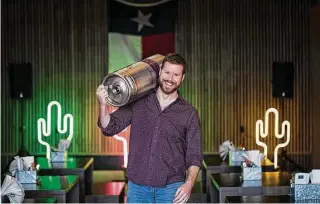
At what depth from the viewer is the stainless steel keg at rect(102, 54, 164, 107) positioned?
317 cm

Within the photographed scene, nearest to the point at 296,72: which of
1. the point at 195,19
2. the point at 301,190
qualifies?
the point at 195,19

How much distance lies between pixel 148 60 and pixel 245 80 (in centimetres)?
791

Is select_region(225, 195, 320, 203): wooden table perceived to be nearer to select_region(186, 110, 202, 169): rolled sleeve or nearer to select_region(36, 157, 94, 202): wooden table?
select_region(186, 110, 202, 169): rolled sleeve

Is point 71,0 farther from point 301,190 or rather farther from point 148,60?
point 148,60

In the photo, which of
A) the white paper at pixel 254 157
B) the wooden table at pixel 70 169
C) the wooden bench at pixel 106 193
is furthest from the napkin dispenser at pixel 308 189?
the wooden table at pixel 70 169

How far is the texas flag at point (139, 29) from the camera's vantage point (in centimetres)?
1094

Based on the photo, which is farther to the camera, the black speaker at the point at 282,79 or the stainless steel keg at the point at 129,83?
the black speaker at the point at 282,79

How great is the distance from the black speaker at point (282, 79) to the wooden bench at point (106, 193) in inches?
155

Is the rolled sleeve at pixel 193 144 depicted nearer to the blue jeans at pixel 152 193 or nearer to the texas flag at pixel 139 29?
the blue jeans at pixel 152 193

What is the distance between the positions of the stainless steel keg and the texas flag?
7727 mm

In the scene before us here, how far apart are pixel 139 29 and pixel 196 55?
1.10m

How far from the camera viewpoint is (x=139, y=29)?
1102 cm

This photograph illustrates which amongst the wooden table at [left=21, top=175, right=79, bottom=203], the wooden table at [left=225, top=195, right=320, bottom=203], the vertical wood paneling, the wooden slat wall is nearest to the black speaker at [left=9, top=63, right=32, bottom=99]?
the wooden slat wall

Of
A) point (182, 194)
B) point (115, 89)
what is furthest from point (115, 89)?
point (182, 194)
